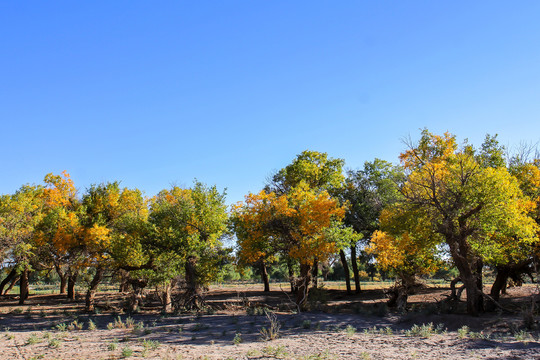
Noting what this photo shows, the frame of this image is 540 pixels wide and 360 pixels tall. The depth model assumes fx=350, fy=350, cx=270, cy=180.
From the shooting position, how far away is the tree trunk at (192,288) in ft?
73.9

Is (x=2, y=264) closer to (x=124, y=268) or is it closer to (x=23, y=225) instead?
(x=23, y=225)

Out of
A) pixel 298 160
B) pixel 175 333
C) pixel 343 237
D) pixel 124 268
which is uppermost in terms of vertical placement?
pixel 298 160

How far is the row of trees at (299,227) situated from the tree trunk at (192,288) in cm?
7

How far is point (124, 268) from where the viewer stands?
23.3m

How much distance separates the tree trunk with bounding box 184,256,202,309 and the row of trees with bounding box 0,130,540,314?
0.24 feet

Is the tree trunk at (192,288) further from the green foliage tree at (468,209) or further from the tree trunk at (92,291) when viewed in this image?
the green foliage tree at (468,209)

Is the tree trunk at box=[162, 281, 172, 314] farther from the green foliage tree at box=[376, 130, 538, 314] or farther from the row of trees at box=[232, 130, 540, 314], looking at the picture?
the green foliage tree at box=[376, 130, 538, 314]

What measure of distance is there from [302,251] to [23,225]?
2157 cm

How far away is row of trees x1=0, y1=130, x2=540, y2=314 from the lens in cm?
1606

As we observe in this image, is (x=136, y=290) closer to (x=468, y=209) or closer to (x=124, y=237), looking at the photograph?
(x=124, y=237)

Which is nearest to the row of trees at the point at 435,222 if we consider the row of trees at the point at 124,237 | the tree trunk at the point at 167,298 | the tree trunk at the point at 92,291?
the row of trees at the point at 124,237

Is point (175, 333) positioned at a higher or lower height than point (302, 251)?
lower

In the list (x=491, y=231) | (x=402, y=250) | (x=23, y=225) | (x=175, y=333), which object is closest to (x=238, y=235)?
(x=175, y=333)

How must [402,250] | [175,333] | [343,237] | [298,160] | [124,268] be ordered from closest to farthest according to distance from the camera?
1. [175,333]
2. [402,250]
3. [343,237]
4. [124,268]
5. [298,160]
